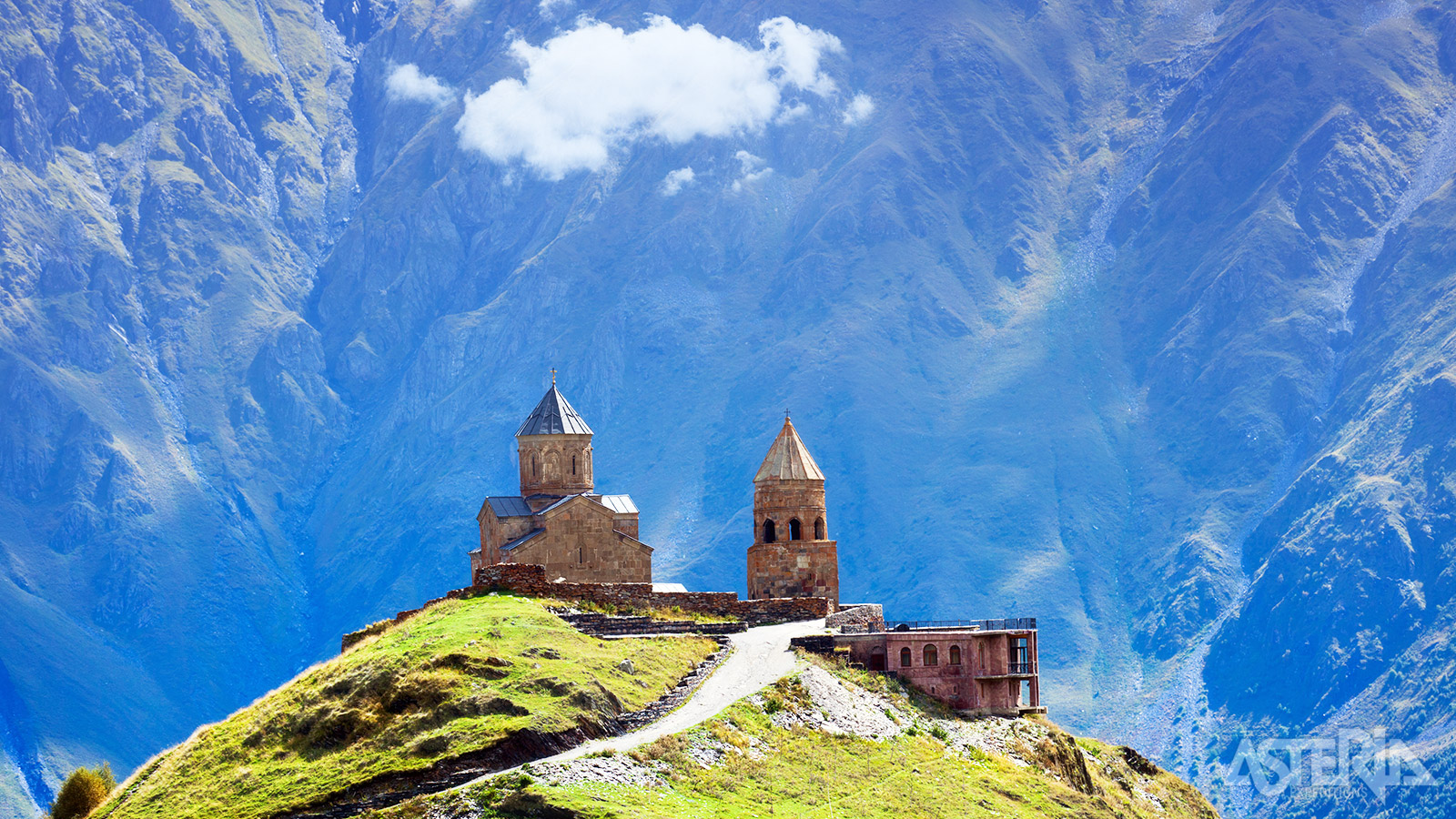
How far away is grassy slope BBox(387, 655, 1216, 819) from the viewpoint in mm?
45188

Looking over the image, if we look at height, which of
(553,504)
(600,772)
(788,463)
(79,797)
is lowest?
(600,772)

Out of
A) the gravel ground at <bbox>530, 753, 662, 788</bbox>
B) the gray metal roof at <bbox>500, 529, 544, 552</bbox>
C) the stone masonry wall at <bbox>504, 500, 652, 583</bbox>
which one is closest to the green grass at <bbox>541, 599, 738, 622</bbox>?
the stone masonry wall at <bbox>504, 500, 652, 583</bbox>

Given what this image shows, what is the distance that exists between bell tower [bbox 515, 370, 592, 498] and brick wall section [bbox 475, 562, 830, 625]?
35.0 ft

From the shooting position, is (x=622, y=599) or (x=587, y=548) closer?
(x=622, y=599)

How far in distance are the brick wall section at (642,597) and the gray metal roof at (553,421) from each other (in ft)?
38.3

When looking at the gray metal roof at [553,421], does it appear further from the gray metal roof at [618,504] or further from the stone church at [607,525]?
the gray metal roof at [618,504]

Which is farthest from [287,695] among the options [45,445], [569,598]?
[45,445]

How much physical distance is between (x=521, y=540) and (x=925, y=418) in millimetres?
100570

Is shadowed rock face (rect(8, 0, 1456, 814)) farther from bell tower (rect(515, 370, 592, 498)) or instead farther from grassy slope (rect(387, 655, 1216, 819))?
grassy slope (rect(387, 655, 1216, 819))

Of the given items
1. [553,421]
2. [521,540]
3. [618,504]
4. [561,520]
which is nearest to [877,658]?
[561,520]

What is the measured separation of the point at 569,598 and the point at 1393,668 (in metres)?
95.0

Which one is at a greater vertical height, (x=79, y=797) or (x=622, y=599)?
(x=622, y=599)

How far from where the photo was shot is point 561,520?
75062mm

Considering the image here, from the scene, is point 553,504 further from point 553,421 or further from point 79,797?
point 79,797
